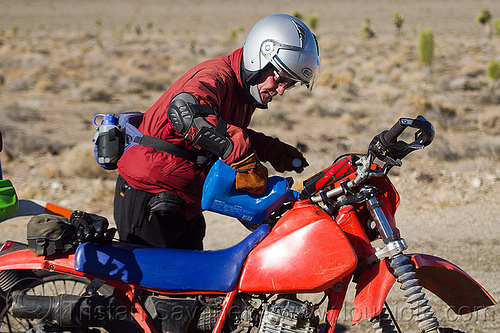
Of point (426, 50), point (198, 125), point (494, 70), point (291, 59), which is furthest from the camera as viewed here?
point (426, 50)

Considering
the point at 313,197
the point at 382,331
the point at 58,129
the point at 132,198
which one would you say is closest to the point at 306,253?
the point at 313,197

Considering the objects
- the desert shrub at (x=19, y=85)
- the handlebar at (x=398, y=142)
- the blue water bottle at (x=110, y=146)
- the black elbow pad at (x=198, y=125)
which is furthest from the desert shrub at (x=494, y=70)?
the black elbow pad at (x=198, y=125)

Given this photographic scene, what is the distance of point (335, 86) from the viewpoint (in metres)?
18.2

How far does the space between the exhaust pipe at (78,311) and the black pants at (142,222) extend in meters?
0.48

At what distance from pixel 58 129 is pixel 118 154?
34.3ft

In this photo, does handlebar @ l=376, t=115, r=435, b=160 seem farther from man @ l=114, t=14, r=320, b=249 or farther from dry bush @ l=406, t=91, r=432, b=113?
dry bush @ l=406, t=91, r=432, b=113

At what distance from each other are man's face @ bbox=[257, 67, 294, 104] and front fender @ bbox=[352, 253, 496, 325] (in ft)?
3.91

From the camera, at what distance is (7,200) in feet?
8.67

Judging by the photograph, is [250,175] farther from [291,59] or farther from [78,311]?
[78,311]

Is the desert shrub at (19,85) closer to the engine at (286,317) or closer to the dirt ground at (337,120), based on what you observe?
the dirt ground at (337,120)

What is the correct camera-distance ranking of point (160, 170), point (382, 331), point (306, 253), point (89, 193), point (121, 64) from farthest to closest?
point (121, 64)
point (89, 193)
point (160, 170)
point (382, 331)
point (306, 253)

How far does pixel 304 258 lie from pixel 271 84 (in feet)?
3.74

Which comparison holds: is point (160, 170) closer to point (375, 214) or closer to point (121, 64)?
point (375, 214)

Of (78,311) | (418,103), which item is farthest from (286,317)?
(418,103)
